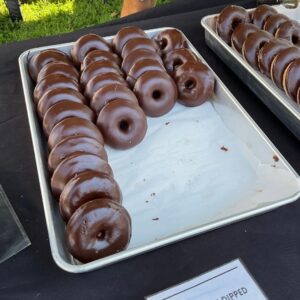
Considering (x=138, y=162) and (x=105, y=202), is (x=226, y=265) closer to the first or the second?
(x=105, y=202)

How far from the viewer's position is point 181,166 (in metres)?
0.94

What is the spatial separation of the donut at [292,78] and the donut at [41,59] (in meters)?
0.55

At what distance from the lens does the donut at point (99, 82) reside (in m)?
0.99

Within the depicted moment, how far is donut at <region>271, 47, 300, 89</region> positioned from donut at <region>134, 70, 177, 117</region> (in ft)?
0.81

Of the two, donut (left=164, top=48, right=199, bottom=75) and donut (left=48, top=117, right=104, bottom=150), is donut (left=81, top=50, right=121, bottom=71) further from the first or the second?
A: donut (left=48, top=117, right=104, bottom=150)

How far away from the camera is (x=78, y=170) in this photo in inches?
30.7

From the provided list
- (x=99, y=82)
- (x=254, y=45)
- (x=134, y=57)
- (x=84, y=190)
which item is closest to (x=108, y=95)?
(x=99, y=82)

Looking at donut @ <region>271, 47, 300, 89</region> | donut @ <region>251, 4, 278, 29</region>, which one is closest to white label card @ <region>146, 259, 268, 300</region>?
donut @ <region>271, 47, 300, 89</region>

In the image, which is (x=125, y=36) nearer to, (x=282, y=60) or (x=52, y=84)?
(x=52, y=84)

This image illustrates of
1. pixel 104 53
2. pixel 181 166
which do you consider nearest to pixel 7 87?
pixel 104 53

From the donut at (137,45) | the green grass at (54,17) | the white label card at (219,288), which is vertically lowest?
the green grass at (54,17)

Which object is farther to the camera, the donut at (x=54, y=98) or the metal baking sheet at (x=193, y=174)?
the donut at (x=54, y=98)

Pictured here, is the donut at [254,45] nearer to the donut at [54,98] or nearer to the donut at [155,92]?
the donut at [155,92]

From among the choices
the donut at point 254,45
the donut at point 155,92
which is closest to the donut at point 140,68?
the donut at point 155,92
